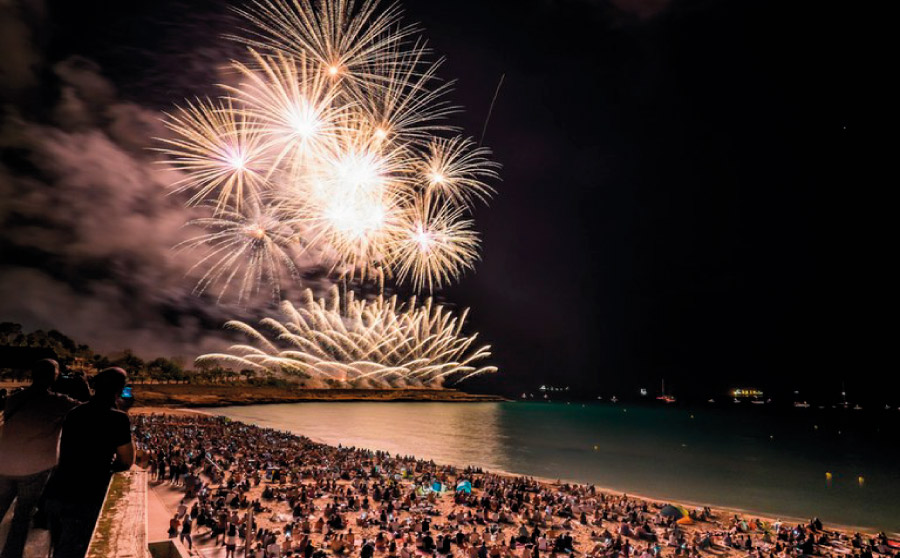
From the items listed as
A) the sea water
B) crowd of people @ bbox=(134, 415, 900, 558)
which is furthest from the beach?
crowd of people @ bbox=(134, 415, 900, 558)

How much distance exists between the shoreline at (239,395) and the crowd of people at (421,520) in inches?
2668

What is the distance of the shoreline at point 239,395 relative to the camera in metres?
89.0

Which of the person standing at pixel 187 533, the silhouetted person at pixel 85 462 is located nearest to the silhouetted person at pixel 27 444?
the silhouetted person at pixel 85 462

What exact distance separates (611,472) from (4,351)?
4786cm

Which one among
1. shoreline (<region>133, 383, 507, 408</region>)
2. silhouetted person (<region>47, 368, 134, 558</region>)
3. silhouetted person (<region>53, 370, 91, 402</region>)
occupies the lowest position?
shoreline (<region>133, 383, 507, 408</region>)

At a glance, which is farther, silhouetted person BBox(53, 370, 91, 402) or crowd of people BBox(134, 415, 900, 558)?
crowd of people BBox(134, 415, 900, 558)

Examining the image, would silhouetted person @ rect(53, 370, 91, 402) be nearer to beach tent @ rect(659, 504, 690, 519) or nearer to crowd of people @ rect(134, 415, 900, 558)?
crowd of people @ rect(134, 415, 900, 558)

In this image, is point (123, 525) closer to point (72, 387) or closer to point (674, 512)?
point (72, 387)

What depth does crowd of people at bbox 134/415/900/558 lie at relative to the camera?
15.2 metres

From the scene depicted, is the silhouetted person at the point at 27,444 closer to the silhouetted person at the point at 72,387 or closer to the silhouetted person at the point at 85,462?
the silhouetted person at the point at 85,462

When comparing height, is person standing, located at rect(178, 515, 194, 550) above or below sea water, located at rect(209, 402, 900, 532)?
above

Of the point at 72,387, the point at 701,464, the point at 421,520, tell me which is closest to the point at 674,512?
the point at 421,520

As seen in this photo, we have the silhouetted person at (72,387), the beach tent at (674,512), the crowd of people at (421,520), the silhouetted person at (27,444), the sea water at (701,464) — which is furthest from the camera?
the sea water at (701,464)

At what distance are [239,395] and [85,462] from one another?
5048 inches
